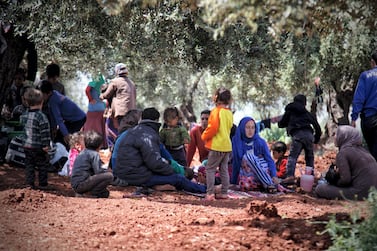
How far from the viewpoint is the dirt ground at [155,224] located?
4.87 metres

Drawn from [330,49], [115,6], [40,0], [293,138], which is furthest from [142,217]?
[330,49]

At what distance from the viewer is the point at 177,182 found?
8852 mm

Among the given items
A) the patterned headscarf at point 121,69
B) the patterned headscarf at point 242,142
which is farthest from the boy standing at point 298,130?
the patterned headscarf at point 121,69

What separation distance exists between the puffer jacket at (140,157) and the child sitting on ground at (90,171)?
775mm

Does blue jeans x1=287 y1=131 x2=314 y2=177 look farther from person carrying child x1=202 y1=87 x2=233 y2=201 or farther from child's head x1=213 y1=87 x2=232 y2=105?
child's head x1=213 y1=87 x2=232 y2=105

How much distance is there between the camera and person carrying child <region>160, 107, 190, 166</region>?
370 inches

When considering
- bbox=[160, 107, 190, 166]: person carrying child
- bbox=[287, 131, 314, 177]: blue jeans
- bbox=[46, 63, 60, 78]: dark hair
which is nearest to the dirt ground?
bbox=[160, 107, 190, 166]: person carrying child

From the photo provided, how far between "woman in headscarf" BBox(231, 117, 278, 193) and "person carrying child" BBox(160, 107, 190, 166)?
0.84 metres

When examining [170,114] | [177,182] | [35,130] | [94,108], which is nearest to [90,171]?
[35,130]

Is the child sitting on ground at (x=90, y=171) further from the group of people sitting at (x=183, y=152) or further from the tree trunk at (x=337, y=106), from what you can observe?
the tree trunk at (x=337, y=106)

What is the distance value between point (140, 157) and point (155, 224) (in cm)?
291

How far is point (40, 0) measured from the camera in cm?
847

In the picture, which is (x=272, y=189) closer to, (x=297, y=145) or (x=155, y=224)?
(x=297, y=145)

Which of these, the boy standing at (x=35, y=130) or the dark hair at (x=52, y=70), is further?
the dark hair at (x=52, y=70)
